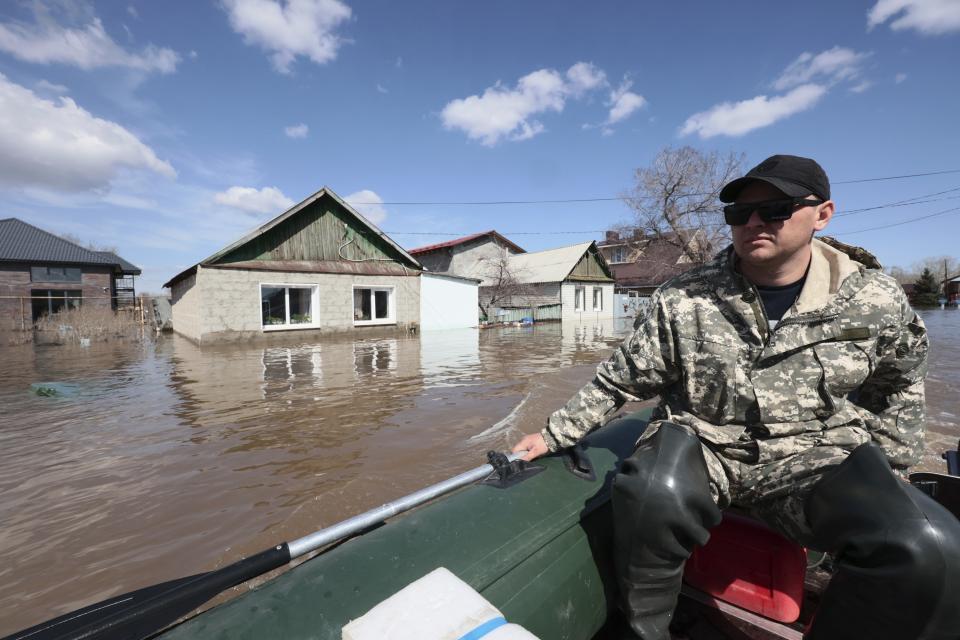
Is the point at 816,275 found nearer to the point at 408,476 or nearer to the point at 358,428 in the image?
the point at 408,476

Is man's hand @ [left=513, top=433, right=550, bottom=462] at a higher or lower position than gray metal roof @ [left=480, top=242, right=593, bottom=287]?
lower

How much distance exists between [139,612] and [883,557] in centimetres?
194

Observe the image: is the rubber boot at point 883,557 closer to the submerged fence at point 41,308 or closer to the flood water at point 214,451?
the flood water at point 214,451

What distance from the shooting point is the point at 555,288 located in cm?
2570

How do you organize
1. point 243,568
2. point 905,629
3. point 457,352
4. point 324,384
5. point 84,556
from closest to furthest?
point 905,629 < point 243,568 < point 84,556 < point 324,384 < point 457,352

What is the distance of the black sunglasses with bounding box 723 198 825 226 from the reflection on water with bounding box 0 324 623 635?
2.81 meters

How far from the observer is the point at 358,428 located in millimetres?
4621

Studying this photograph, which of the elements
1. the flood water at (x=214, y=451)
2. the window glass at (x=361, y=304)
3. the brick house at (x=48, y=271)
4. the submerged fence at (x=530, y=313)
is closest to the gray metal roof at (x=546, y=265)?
the submerged fence at (x=530, y=313)

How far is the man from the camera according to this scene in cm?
121

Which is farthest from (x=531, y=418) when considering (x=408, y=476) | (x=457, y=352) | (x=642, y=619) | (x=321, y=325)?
(x=321, y=325)

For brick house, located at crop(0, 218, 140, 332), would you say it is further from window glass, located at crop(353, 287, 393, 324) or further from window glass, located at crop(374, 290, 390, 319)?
window glass, located at crop(374, 290, 390, 319)

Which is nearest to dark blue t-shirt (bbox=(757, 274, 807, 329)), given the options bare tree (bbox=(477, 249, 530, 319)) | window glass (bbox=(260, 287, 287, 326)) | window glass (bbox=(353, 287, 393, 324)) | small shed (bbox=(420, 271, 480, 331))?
window glass (bbox=(260, 287, 287, 326))

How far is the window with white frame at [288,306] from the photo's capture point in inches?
525

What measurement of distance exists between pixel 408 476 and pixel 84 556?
1995mm
